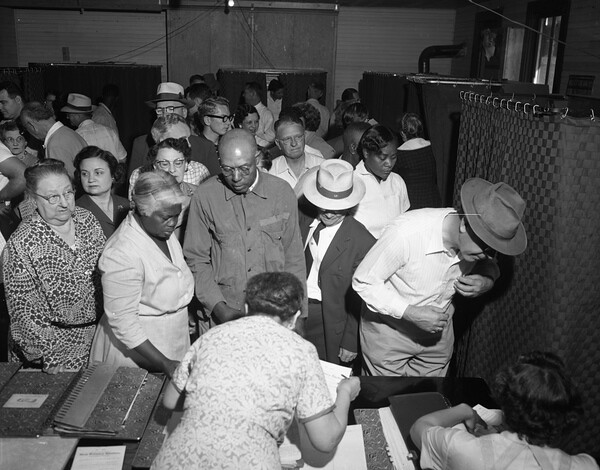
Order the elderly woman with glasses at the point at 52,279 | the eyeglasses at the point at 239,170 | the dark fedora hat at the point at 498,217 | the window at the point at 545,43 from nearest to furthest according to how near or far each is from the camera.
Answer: the dark fedora hat at the point at 498,217 → the elderly woman with glasses at the point at 52,279 → the eyeglasses at the point at 239,170 → the window at the point at 545,43

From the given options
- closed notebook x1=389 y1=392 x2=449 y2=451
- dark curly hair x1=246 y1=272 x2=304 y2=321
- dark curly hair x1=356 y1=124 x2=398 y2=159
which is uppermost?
dark curly hair x1=356 y1=124 x2=398 y2=159

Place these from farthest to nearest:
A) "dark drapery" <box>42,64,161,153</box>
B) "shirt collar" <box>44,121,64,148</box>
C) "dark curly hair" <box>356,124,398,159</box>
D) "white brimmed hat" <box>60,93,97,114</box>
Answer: "dark drapery" <box>42,64,161,153</box>, "white brimmed hat" <box>60,93,97,114</box>, "shirt collar" <box>44,121,64,148</box>, "dark curly hair" <box>356,124,398,159</box>

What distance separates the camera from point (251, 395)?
1658 mm

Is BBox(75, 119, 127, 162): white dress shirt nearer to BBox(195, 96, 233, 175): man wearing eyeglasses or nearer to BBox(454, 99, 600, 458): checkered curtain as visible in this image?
BBox(195, 96, 233, 175): man wearing eyeglasses

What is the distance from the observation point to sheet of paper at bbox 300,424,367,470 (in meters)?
1.98

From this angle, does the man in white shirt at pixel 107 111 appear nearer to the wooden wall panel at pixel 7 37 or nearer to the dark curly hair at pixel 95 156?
the dark curly hair at pixel 95 156

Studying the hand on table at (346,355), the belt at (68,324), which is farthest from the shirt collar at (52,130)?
the hand on table at (346,355)

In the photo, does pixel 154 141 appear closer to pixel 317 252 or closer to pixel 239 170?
pixel 239 170

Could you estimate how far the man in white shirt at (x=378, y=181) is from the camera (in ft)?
12.9

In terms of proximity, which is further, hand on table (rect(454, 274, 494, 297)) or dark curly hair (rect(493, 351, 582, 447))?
hand on table (rect(454, 274, 494, 297))

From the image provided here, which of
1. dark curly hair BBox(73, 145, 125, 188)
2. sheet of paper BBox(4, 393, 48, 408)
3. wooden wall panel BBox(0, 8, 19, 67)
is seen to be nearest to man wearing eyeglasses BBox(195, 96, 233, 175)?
dark curly hair BBox(73, 145, 125, 188)

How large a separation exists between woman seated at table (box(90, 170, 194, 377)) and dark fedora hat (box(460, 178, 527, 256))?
4.63 ft

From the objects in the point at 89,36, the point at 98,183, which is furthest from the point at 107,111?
the point at 89,36

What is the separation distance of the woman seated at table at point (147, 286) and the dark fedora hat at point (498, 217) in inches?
55.6
